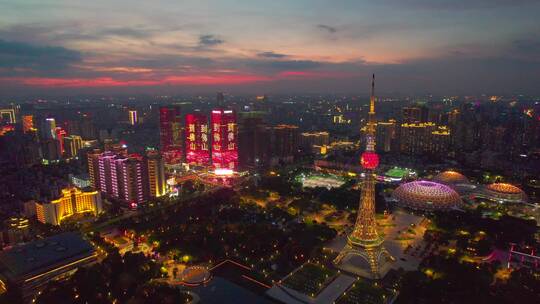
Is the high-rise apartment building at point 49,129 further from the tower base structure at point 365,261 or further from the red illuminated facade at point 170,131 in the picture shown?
the tower base structure at point 365,261

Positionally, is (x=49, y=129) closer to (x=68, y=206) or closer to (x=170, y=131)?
(x=170, y=131)

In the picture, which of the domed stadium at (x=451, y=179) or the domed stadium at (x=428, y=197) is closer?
the domed stadium at (x=428, y=197)

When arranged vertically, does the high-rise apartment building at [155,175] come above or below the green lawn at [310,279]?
above

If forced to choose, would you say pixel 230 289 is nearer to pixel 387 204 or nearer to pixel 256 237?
pixel 256 237

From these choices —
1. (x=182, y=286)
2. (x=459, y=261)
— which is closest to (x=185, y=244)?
(x=182, y=286)

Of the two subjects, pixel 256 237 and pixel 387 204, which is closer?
pixel 256 237

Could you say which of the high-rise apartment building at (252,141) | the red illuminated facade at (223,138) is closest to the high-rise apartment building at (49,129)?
the red illuminated facade at (223,138)

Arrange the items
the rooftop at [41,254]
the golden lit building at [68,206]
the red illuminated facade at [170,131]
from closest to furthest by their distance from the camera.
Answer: the rooftop at [41,254]
the golden lit building at [68,206]
the red illuminated facade at [170,131]

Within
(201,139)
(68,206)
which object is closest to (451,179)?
(201,139)
